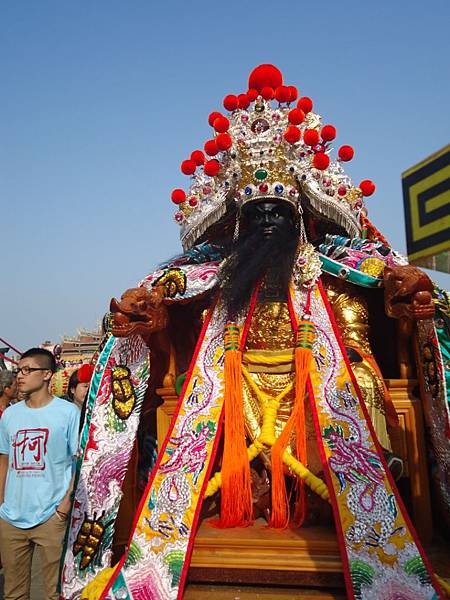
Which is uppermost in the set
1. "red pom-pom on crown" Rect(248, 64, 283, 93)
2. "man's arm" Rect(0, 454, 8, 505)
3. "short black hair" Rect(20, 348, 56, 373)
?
"red pom-pom on crown" Rect(248, 64, 283, 93)

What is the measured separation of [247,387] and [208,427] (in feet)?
Answer: 1.55

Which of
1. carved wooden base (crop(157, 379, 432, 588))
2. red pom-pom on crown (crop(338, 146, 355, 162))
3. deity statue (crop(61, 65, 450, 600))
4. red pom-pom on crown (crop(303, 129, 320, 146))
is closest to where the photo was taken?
carved wooden base (crop(157, 379, 432, 588))

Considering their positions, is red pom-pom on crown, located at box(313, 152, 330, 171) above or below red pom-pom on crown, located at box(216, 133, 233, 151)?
below

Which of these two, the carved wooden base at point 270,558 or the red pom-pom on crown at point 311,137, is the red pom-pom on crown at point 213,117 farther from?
the carved wooden base at point 270,558

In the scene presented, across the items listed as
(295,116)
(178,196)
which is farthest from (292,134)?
(178,196)

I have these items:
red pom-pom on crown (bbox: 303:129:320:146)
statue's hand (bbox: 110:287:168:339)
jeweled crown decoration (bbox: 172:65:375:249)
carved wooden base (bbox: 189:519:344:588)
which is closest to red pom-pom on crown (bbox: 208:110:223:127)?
jeweled crown decoration (bbox: 172:65:375:249)

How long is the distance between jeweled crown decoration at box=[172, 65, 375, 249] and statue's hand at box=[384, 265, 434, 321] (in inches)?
38.0

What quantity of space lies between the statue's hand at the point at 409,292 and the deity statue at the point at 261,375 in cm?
1

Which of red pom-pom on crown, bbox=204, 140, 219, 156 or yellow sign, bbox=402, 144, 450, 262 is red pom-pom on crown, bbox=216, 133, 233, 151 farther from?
yellow sign, bbox=402, 144, 450, 262

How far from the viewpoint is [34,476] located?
3092 mm

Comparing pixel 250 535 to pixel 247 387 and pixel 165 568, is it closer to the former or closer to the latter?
pixel 165 568

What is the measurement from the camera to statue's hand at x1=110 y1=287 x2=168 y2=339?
357cm

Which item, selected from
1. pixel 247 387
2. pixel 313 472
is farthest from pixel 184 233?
pixel 313 472

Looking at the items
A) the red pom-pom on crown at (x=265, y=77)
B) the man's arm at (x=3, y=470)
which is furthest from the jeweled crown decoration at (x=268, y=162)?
the man's arm at (x=3, y=470)
